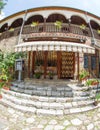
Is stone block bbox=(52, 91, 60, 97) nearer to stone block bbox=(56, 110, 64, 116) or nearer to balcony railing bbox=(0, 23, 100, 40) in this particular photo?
stone block bbox=(56, 110, 64, 116)

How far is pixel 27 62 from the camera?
13.1m

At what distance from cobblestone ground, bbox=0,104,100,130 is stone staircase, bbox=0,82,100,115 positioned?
34cm

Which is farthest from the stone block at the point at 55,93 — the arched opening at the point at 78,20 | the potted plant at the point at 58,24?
the arched opening at the point at 78,20

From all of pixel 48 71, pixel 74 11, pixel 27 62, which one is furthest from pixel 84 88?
pixel 74 11

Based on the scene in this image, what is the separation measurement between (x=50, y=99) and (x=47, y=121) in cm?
191

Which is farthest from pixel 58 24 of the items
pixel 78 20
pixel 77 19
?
pixel 78 20

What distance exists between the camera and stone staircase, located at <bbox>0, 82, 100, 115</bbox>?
7592 millimetres

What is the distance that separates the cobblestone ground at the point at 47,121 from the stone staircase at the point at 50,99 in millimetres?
341

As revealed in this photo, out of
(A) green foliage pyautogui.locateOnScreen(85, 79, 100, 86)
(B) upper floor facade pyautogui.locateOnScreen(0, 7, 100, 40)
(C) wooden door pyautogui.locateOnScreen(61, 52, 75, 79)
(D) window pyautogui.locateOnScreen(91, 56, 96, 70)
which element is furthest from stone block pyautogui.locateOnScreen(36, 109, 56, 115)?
(D) window pyautogui.locateOnScreen(91, 56, 96, 70)

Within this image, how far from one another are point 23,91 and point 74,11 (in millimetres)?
9766

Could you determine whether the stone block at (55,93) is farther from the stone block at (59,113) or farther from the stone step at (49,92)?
the stone block at (59,113)

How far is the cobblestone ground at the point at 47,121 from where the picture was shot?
601 cm

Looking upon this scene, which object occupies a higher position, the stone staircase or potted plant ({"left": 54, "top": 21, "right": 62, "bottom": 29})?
potted plant ({"left": 54, "top": 21, "right": 62, "bottom": 29})

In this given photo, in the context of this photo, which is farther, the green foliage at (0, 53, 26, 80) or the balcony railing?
the balcony railing
